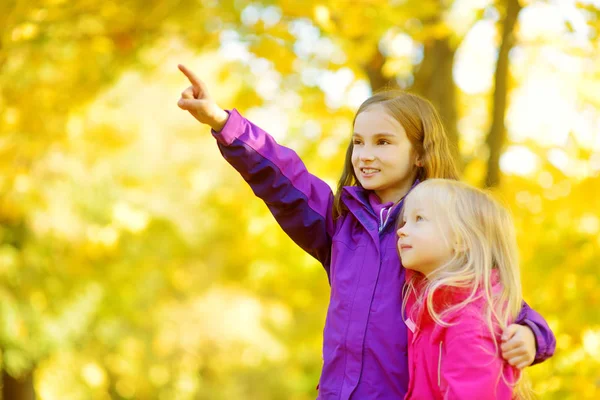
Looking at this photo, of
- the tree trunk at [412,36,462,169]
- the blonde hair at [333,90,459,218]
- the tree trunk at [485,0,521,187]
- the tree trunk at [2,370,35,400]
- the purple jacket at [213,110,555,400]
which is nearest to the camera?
the purple jacket at [213,110,555,400]

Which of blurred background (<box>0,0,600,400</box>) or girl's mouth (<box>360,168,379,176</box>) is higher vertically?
blurred background (<box>0,0,600,400</box>)

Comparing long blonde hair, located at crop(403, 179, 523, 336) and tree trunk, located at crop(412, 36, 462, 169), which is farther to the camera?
tree trunk, located at crop(412, 36, 462, 169)

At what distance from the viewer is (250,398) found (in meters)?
16.2

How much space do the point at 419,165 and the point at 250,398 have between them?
1457cm

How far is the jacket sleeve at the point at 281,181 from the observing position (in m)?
2.17

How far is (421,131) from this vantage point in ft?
7.57

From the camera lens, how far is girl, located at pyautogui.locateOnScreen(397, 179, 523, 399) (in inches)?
73.1

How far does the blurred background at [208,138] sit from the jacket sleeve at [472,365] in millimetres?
1050

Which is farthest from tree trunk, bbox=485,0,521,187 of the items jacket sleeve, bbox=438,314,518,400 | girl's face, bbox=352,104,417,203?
jacket sleeve, bbox=438,314,518,400

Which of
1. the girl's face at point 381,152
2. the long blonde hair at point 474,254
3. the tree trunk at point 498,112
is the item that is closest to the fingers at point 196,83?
the girl's face at point 381,152

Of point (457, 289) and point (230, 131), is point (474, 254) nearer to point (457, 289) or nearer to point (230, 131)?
point (457, 289)

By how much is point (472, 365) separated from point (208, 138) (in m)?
10.2

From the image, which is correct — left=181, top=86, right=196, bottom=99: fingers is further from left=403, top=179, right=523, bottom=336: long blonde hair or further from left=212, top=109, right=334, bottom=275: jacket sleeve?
left=403, top=179, right=523, bottom=336: long blonde hair

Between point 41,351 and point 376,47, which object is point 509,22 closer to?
point 376,47
